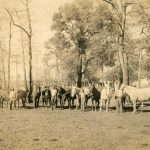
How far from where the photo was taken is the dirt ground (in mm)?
14586

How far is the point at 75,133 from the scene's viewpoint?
1777cm

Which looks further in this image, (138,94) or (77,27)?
(77,27)

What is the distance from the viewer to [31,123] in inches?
850

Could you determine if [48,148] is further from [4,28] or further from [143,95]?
[4,28]

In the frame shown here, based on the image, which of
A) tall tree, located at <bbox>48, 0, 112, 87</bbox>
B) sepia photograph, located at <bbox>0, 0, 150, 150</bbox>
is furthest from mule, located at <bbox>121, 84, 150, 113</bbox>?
tall tree, located at <bbox>48, 0, 112, 87</bbox>

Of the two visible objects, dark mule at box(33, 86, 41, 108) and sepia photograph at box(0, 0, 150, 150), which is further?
dark mule at box(33, 86, 41, 108)

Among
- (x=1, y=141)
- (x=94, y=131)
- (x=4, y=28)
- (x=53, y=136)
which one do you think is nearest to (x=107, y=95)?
(x=94, y=131)

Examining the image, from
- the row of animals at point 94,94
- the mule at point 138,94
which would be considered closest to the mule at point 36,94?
the row of animals at point 94,94

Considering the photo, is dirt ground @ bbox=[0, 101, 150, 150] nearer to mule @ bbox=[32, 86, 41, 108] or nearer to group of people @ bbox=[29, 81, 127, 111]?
group of people @ bbox=[29, 81, 127, 111]

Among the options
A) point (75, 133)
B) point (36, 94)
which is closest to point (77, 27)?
point (36, 94)

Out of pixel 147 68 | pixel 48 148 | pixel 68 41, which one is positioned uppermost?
pixel 68 41

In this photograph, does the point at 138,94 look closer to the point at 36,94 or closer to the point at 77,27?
the point at 36,94

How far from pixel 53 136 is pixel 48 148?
2.93 meters

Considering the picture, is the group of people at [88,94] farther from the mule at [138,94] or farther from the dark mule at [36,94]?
the mule at [138,94]
